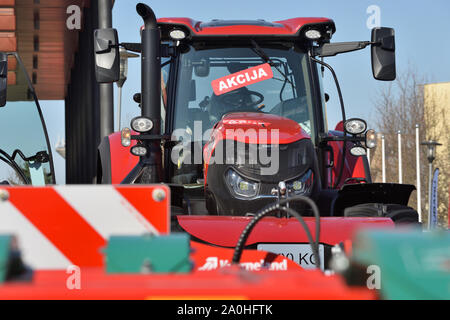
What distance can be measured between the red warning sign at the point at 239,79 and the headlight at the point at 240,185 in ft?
3.04

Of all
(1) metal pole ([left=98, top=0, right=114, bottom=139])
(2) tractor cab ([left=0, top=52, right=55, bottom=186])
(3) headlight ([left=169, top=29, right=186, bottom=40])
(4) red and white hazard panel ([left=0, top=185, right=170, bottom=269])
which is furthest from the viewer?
(1) metal pole ([left=98, top=0, right=114, bottom=139])

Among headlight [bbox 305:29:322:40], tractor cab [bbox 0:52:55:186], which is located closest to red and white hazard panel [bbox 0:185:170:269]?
headlight [bbox 305:29:322:40]

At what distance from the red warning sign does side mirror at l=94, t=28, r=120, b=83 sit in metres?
0.87

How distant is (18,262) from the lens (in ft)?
6.17

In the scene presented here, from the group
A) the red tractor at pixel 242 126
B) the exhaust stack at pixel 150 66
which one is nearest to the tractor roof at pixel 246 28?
the red tractor at pixel 242 126

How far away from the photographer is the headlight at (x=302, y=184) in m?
4.32

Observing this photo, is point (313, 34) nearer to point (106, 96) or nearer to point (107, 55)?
point (107, 55)

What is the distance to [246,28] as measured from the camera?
17.1 feet

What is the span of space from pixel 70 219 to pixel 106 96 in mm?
7269

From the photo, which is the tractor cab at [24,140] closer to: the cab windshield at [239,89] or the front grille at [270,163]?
the cab windshield at [239,89]

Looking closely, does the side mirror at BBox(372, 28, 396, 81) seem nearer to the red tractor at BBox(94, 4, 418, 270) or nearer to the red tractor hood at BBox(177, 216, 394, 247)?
the red tractor at BBox(94, 4, 418, 270)

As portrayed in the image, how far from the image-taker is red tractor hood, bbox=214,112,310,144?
4.37 meters
